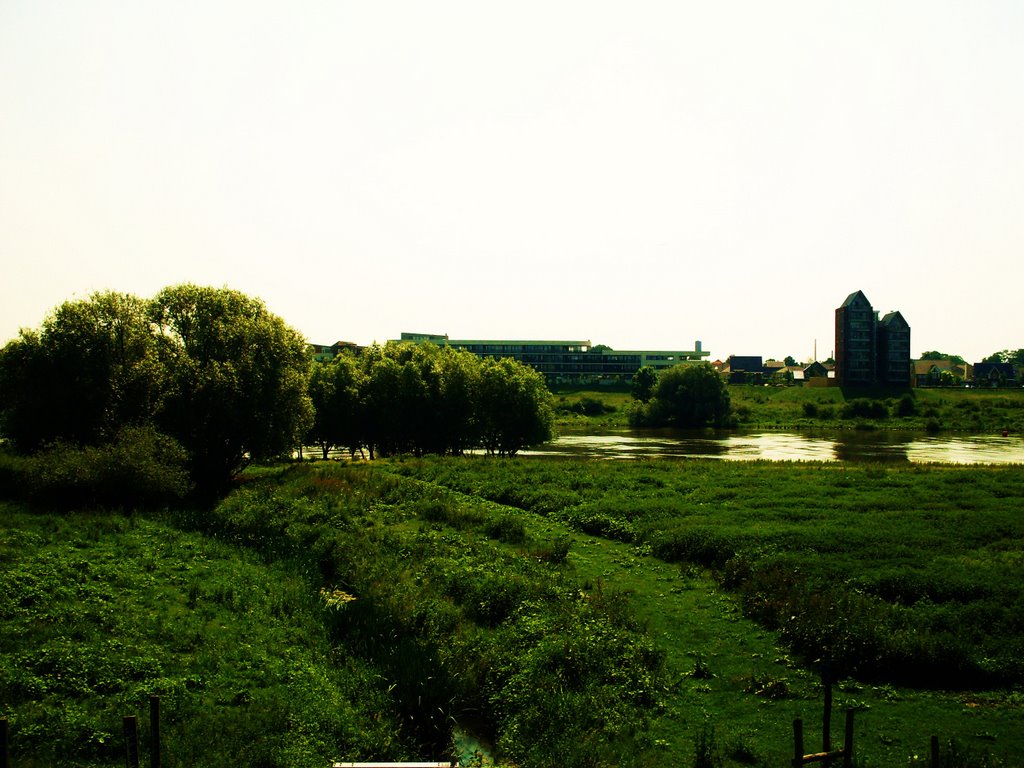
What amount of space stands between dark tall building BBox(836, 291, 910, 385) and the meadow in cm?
13707

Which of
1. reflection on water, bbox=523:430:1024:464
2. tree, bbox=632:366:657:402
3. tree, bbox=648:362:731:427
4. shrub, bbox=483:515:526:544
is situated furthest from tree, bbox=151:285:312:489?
tree, bbox=632:366:657:402

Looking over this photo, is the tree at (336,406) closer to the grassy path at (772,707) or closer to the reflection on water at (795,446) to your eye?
the reflection on water at (795,446)

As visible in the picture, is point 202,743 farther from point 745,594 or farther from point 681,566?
point 681,566

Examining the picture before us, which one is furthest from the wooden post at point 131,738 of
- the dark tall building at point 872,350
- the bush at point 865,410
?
the dark tall building at point 872,350

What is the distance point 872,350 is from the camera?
522ft

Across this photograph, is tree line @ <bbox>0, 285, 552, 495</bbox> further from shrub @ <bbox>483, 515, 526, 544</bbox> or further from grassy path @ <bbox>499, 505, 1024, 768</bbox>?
grassy path @ <bbox>499, 505, 1024, 768</bbox>

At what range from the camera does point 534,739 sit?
1450cm

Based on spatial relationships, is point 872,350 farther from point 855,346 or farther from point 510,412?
point 510,412

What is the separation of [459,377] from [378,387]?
8.33 m

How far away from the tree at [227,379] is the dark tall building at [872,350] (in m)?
140

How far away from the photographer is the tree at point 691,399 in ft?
384

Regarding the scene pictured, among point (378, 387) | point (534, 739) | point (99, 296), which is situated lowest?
point (534, 739)

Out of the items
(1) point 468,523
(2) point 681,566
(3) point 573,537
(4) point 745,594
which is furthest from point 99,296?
(4) point 745,594

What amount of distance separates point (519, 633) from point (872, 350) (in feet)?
534
